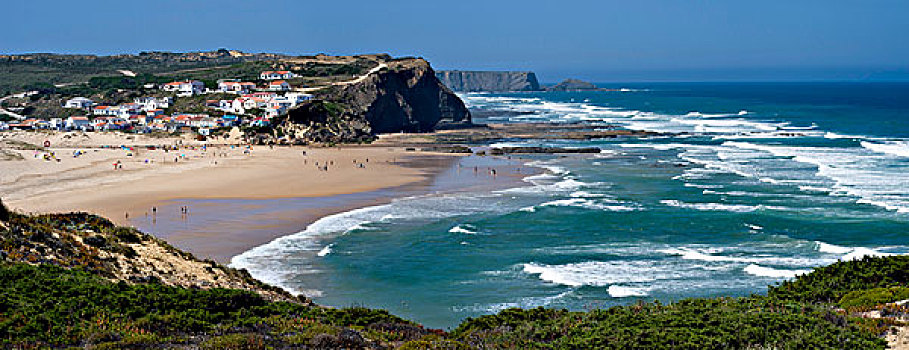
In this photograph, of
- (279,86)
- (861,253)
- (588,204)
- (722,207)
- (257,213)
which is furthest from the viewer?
(279,86)

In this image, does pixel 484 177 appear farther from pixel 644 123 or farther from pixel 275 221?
pixel 644 123

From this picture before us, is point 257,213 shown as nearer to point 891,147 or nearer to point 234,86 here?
point 891,147

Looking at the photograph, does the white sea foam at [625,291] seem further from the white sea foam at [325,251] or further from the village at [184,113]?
the village at [184,113]

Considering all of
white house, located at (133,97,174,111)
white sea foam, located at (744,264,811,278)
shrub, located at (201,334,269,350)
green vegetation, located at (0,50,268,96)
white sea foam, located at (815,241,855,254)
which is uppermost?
green vegetation, located at (0,50,268,96)

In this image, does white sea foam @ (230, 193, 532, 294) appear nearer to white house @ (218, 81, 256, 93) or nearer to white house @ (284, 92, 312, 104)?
white house @ (284, 92, 312, 104)

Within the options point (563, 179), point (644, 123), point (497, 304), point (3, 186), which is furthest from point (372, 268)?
point (644, 123)

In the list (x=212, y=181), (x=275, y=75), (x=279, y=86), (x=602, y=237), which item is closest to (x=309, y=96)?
(x=279, y=86)

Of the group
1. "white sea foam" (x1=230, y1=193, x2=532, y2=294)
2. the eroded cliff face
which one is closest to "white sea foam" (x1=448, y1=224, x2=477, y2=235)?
"white sea foam" (x1=230, y1=193, x2=532, y2=294)
